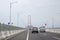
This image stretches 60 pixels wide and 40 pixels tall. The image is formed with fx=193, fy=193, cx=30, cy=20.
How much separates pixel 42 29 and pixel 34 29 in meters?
11.1

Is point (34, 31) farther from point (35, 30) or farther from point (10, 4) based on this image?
point (10, 4)

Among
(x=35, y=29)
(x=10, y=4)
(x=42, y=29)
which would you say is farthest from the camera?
(x=42, y=29)

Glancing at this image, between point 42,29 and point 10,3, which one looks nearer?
point 10,3

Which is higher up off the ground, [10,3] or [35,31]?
[10,3]

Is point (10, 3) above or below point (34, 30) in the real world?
above

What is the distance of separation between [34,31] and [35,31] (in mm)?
418

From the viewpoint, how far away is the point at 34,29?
7212 centimetres

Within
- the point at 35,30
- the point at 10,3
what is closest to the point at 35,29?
the point at 35,30

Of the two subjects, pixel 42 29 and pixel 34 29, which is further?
pixel 42 29

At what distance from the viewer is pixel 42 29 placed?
8262cm

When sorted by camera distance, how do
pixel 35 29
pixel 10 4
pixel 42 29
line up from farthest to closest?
1. pixel 42 29
2. pixel 35 29
3. pixel 10 4

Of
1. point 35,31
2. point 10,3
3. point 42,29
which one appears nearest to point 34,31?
point 35,31

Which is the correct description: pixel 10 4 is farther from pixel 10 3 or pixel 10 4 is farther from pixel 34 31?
pixel 34 31

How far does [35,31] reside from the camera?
72.9 meters
